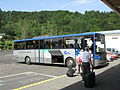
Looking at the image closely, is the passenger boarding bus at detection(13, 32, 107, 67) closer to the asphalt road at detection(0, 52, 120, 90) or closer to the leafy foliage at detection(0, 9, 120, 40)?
the asphalt road at detection(0, 52, 120, 90)

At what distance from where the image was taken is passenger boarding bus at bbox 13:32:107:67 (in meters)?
12.5

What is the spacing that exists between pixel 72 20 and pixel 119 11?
9113 cm

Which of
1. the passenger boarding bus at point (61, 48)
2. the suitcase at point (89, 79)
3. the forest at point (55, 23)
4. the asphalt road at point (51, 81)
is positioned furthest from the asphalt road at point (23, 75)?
the forest at point (55, 23)

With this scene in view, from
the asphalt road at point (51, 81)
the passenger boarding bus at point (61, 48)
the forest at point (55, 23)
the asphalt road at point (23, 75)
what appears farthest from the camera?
the forest at point (55, 23)

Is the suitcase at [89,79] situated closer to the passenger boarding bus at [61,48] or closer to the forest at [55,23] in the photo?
the passenger boarding bus at [61,48]

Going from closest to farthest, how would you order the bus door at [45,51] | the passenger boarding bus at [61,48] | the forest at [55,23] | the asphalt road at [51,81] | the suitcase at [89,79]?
the suitcase at [89,79]
the asphalt road at [51,81]
the passenger boarding bus at [61,48]
the bus door at [45,51]
the forest at [55,23]

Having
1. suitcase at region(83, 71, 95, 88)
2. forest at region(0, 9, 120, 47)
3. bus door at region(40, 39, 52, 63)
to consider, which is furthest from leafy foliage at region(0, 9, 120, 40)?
suitcase at region(83, 71, 95, 88)

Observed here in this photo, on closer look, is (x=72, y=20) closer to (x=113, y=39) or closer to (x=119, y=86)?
(x=113, y=39)

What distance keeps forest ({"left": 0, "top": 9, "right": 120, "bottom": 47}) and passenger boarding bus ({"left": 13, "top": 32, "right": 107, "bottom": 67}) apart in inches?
1580

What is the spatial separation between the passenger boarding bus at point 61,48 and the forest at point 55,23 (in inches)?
1580

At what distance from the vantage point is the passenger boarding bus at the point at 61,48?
12508 mm

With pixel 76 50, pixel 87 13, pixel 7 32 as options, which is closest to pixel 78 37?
pixel 76 50

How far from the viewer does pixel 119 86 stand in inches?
286

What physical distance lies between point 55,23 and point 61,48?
255 ft
